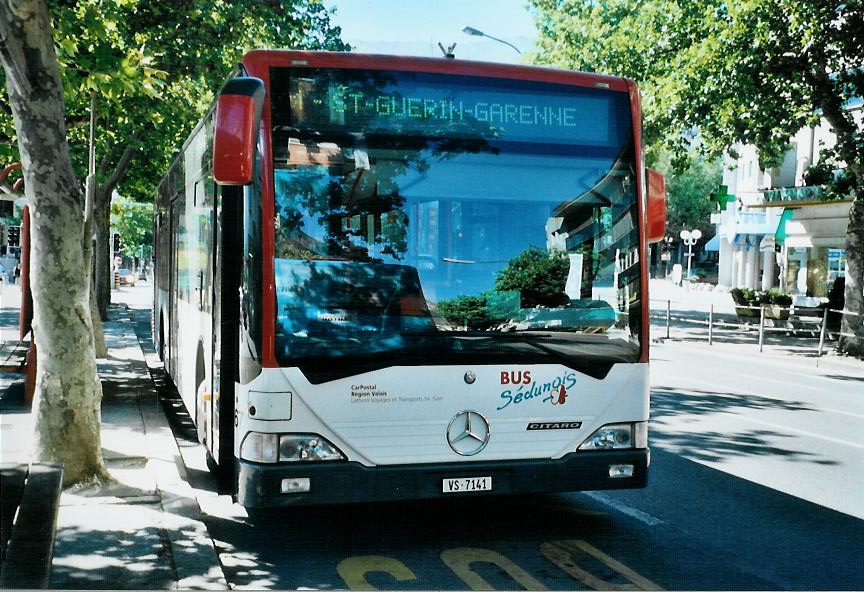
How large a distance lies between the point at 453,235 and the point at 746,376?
12517 mm

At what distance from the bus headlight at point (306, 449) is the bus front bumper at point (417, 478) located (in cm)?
4

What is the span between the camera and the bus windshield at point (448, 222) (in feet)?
18.3

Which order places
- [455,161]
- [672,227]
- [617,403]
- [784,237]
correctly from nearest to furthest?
[455,161] < [617,403] < [784,237] < [672,227]

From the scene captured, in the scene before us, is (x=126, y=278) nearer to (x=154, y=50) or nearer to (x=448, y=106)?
(x=154, y=50)

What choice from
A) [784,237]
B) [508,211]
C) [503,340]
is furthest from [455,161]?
[784,237]

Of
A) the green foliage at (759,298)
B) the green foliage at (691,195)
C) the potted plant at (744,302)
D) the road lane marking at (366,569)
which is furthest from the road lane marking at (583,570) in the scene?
the green foliage at (691,195)

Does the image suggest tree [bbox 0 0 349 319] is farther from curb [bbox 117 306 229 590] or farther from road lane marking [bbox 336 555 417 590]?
road lane marking [bbox 336 555 417 590]

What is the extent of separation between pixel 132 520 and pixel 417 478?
6.28 feet

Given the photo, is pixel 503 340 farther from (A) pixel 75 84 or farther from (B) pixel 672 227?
(B) pixel 672 227

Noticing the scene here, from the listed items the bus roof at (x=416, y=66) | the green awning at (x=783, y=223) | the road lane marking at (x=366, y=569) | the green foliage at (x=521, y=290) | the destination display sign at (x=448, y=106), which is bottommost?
the road lane marking at (x=366, y=569)

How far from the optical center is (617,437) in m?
6.21

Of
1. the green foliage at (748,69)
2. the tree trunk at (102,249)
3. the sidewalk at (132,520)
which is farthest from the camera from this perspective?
the tree trunk at (102,249)

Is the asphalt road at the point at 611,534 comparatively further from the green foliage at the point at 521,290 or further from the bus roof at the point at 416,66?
the bus roof at the point at 416,66

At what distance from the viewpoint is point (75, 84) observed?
11.5 m
